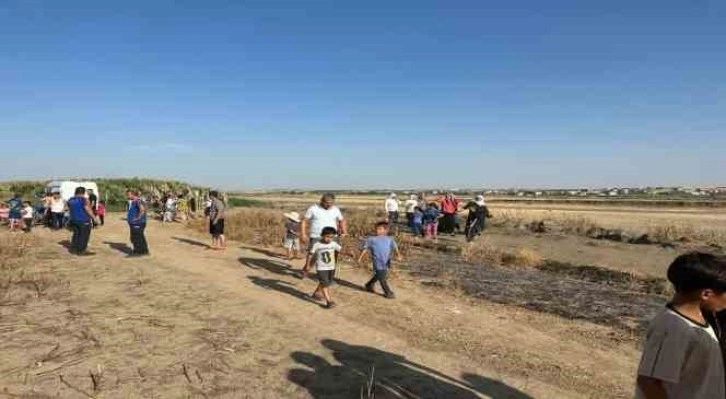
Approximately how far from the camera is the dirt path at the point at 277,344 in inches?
233

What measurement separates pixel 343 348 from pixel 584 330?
3.94m

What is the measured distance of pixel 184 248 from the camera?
56.1ft

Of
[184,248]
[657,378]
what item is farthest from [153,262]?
[657,378]

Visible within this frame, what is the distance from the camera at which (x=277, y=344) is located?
24.0 feet

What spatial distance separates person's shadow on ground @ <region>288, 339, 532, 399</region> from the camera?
578 centimetres

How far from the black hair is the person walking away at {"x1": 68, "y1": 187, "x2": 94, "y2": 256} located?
44.8 ft

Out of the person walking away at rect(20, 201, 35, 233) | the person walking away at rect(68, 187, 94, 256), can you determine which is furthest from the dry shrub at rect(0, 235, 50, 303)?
the person walking away at rect(20, 201, 35, 233)

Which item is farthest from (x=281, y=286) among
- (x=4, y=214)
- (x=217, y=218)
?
(x=4, y=214)

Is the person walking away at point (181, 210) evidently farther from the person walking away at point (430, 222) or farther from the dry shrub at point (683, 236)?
the dry shrub at point (683, 236)

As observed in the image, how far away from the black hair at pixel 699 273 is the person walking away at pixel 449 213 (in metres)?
21.9

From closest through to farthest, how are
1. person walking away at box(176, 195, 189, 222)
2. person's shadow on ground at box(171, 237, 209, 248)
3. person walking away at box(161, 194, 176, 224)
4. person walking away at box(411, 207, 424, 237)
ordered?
1. person's shadow on ground at box(171, 237, 209, 248)
2. person walking away at box(411, 207, 424, 237)
3. person walking away at box(161, 194, 176, 224)
4. person walking away at box(176, 195, 189, 222)

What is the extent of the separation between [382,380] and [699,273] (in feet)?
12.1

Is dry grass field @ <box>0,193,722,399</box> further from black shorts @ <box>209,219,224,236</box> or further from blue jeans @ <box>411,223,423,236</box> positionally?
blue jeans @ <box>411,223,423,236</box>

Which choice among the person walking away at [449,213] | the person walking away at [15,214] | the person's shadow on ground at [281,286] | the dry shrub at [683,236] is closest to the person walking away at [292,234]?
the person's shadow on ground at [281,286]
